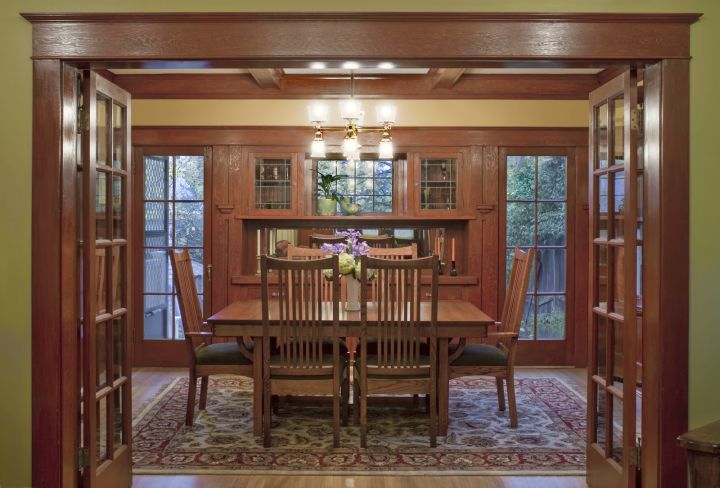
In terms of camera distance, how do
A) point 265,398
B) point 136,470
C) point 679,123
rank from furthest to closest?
point 265,398 < point 136,470 < point 679,123

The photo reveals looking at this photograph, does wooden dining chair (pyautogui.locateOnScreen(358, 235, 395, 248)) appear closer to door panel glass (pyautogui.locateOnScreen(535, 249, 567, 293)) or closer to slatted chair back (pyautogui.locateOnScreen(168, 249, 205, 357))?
door panel glass (pyautogui.locateOnScreen(535, 249, 567, 293))

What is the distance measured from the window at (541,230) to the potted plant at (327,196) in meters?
1.51

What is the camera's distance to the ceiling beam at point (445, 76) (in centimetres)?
547

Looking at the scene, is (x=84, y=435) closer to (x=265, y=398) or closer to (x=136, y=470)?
(x=136, y=470)

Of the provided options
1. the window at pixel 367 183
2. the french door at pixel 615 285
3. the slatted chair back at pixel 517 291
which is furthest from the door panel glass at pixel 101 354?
the window at pixel 367 183

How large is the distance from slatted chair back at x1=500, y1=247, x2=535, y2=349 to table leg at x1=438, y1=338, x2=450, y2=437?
50cm

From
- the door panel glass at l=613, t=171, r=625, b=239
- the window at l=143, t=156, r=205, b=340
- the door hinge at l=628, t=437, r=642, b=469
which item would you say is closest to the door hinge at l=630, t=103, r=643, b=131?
the door panel glass at l=613, t=171, r=625, b=239

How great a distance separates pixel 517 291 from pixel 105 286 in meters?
2.59

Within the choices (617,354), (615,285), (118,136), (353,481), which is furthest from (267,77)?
(617,354)

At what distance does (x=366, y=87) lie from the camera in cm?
626

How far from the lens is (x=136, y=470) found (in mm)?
3854

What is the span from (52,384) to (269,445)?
1529mm

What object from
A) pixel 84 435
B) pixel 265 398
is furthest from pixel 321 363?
pixel 84 435

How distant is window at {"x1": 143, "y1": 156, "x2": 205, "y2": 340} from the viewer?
653 centimetres
